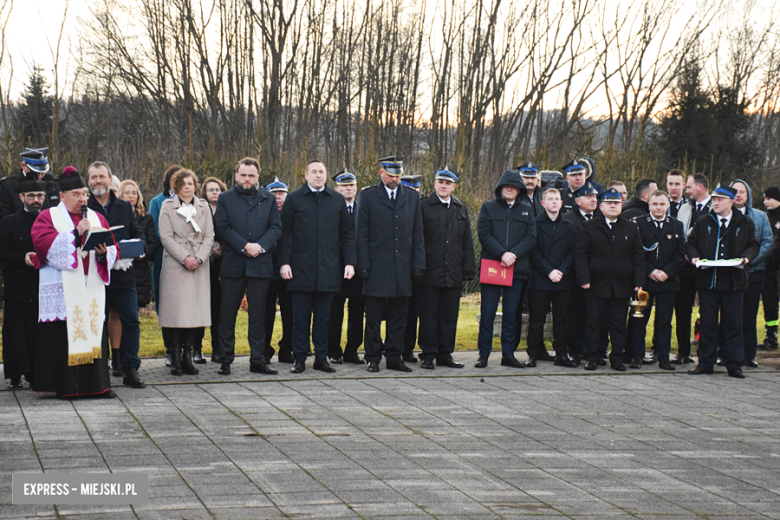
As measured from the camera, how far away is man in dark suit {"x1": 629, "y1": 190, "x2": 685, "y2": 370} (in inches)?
380

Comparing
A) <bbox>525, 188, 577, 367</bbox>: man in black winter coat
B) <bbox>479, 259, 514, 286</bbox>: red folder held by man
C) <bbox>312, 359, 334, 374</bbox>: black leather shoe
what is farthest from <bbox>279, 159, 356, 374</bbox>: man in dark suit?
<bbox>525, 188, 577, 367</bbox>: man in black winter coat

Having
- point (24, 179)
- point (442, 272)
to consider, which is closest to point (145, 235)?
point (24, 179)

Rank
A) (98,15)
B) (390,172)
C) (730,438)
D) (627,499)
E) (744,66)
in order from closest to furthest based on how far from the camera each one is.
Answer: (627,499), (730,438), (390,172), (98,15), (744,66)

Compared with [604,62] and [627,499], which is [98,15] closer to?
[604,62]

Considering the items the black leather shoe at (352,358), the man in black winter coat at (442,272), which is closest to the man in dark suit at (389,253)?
→ the man in black winter coat at (442,272)

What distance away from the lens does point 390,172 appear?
9133 mm

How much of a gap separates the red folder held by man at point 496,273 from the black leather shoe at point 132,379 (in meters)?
3.79

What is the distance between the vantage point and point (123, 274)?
7926 mm

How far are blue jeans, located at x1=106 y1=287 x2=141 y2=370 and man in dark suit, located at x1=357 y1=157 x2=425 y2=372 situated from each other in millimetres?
2367

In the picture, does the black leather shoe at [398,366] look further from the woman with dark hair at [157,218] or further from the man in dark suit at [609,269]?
the woman with dark hair at [157,218]

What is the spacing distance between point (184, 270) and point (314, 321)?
55.6 inches

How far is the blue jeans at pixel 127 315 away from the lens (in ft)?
25.7

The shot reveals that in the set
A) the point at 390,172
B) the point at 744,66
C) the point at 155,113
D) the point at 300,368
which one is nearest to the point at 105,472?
the point at 300,368

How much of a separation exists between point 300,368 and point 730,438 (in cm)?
418
